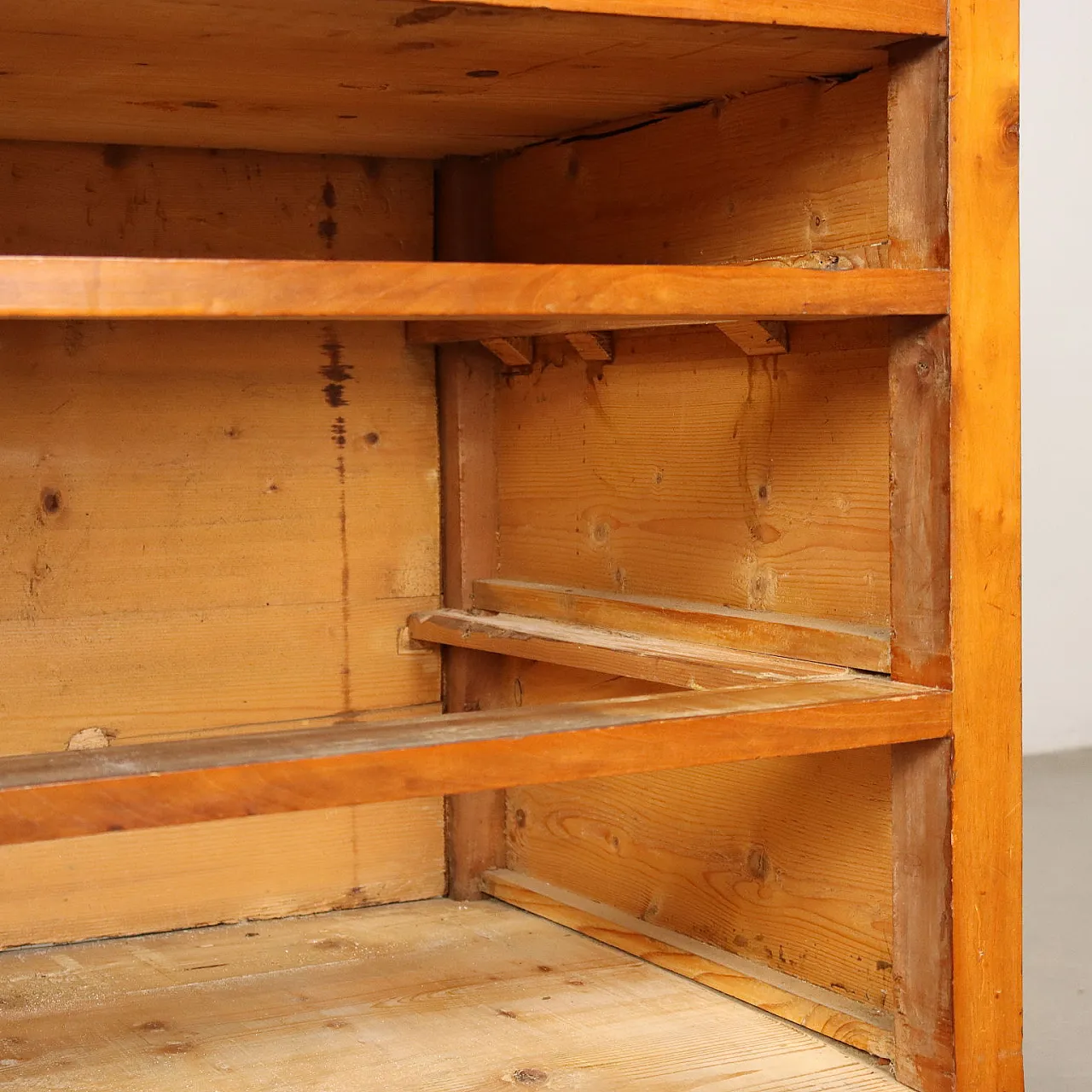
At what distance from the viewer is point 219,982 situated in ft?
5.86

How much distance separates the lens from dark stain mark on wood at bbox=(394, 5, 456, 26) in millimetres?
1253

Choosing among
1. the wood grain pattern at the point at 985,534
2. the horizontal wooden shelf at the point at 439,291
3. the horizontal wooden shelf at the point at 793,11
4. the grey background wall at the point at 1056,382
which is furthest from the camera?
the grey background wall at the point at 1056,382

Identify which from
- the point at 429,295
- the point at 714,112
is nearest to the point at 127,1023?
the point at 429,295

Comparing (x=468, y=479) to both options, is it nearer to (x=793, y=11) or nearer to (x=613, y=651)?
(x=613, y=651)

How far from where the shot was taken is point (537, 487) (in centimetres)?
204

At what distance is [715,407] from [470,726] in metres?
0.59

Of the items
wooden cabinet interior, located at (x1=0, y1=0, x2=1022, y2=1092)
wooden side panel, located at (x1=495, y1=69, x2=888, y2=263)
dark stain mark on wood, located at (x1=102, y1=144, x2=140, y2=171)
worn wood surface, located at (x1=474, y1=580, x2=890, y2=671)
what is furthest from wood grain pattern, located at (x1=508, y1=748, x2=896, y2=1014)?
dark stain mark on wood, located at (x1=102, y1=144, x2=140, y2=171)

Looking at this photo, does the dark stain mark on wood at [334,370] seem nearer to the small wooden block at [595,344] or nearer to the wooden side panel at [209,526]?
the wooden side panel at [209,526]

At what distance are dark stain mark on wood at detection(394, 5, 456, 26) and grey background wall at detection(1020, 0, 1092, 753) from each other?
261 centimetres

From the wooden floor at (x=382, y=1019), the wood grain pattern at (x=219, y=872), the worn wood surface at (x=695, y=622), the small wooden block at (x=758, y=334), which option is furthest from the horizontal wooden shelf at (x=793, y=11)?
the wood grain pattern at (x=219, y=872)

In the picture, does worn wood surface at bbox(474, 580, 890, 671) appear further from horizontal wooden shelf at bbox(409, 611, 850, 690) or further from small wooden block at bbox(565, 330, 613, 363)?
small wooden block at bbox(565, 330, 613, 363)

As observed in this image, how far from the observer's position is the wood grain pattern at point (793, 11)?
125 centimetres

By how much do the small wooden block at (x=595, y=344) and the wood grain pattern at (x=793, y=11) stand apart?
1.94 ft

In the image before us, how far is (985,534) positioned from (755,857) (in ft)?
1.54
